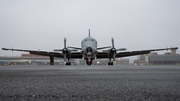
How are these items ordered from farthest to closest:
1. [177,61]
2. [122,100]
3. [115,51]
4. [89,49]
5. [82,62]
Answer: [82,62] < [177,61] < [115,51] < [89,49] < [122,100]

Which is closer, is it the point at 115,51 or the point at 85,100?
the point at 85,100

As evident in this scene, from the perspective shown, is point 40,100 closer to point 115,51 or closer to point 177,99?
point 177,99

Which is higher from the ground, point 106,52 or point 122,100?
point 106,52

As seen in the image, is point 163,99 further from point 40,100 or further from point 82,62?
point 82,62

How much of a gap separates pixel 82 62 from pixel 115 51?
86.8 meters

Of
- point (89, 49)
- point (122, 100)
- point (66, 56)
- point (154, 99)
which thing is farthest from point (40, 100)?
point (66, 56)

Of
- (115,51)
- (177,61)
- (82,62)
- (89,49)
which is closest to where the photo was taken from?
(89,49)

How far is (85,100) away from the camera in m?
1.65

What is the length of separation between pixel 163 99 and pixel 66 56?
27.0 meters

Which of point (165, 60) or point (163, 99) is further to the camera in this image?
point (165, 60)

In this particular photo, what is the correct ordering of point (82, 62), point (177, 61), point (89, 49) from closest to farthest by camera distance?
point (89, 49), point (177, 61), point (82, 62)

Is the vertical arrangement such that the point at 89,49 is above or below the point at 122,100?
above

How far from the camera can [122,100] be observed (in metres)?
1.64

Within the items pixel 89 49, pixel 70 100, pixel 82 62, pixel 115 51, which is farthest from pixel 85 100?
pixel 82 62
